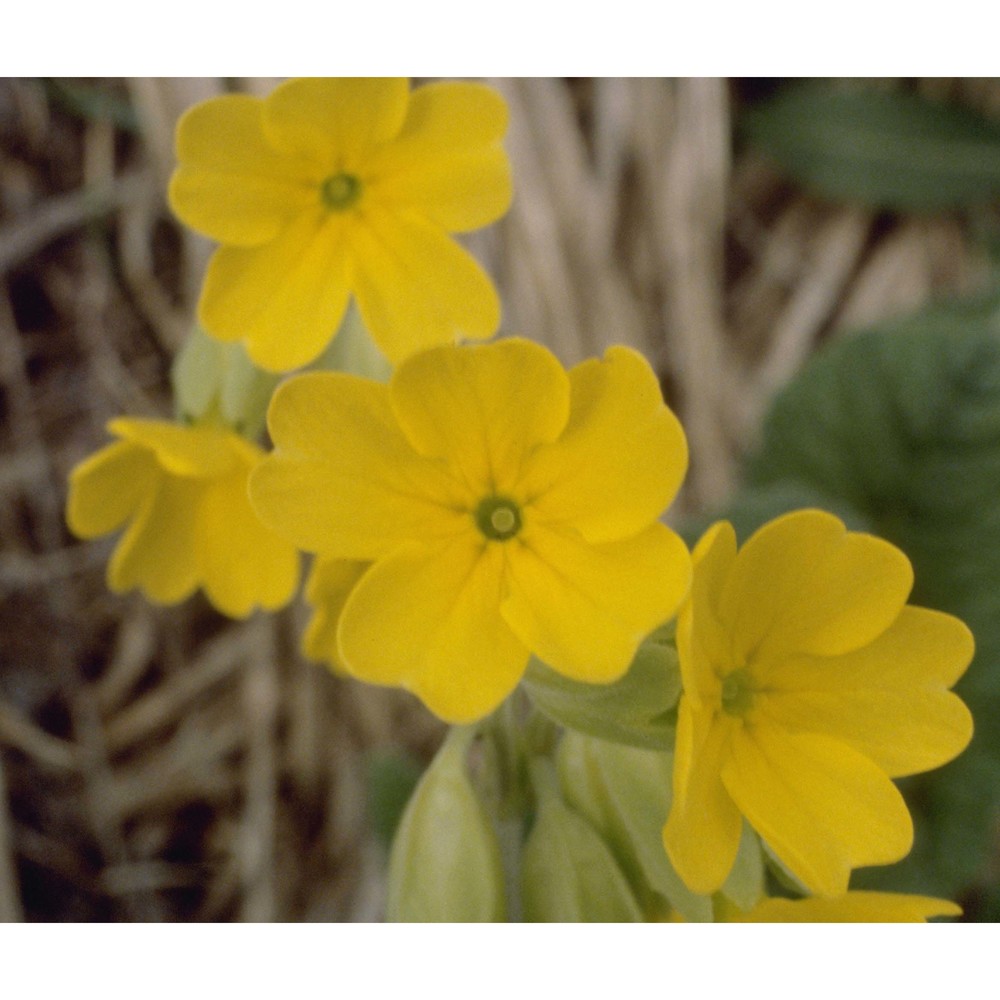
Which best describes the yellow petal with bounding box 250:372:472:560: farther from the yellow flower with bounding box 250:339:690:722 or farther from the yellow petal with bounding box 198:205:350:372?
the yellow petal with bounding box 198:205:350:372

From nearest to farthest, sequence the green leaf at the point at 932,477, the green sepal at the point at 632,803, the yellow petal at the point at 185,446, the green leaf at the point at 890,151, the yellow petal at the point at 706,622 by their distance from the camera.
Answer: the yellow petal at the point at 706,622
the green sepal at the point at 632,803
the yellow petal at the point at 185,446
the green leaf at the point at 932,477
the green leaf at the point at 890,151

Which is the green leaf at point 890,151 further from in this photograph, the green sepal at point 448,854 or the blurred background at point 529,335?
the green sepal at point 448,854

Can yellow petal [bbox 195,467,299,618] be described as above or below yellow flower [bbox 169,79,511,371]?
below

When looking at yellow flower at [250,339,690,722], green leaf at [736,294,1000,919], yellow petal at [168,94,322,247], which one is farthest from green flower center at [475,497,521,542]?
green leaf at [736,294,1000,919]

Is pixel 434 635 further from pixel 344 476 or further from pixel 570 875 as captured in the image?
pixel 570 875

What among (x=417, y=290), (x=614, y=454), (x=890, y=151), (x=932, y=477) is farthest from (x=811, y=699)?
(x=890, y=151)

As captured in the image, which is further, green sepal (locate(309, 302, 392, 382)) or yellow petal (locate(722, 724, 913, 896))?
green sepal (locate(309, 302, 392, 382))

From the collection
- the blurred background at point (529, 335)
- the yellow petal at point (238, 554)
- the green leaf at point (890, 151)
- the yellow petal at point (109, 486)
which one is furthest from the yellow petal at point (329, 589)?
the green leaf at point (890, 151)
